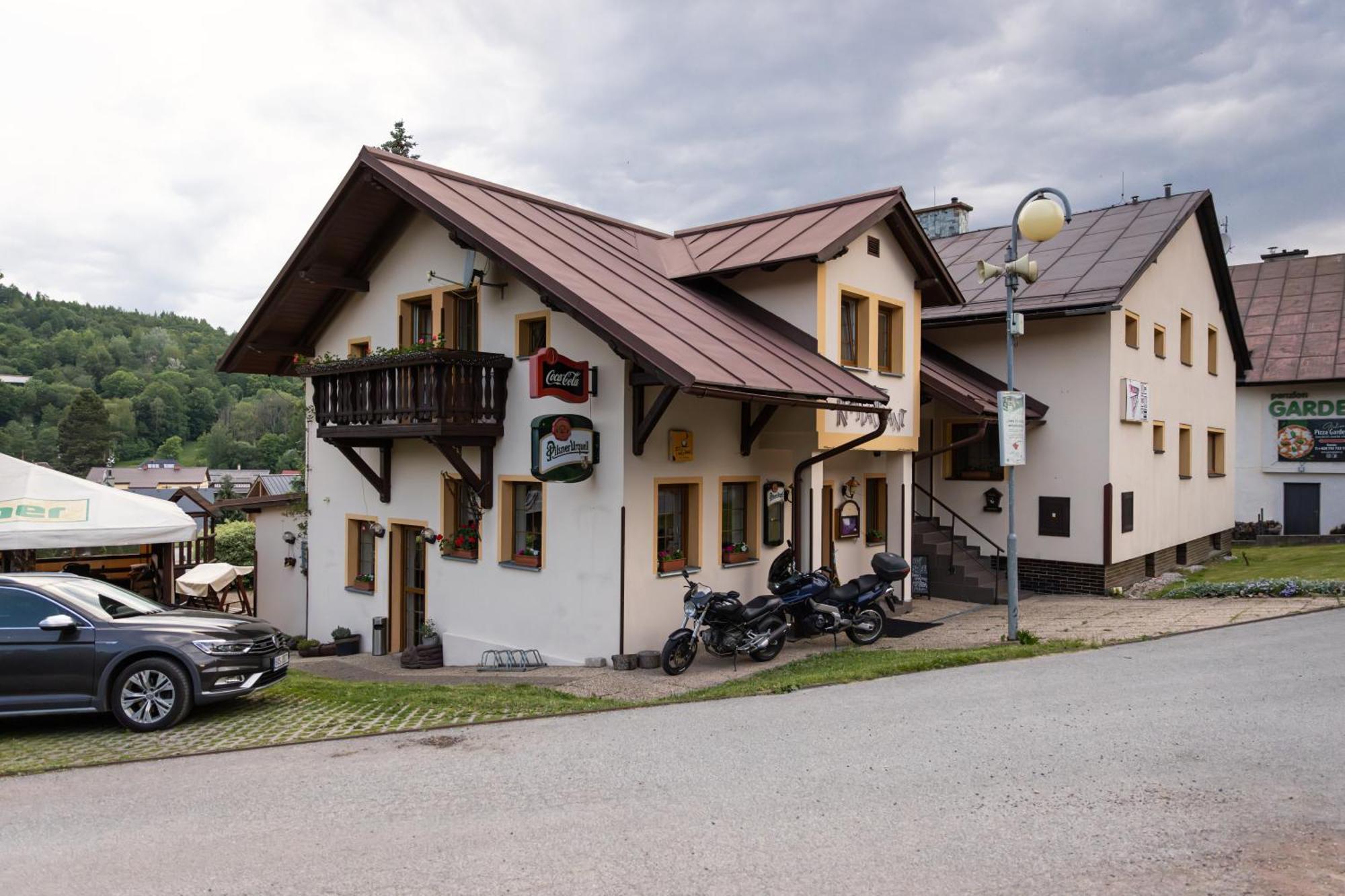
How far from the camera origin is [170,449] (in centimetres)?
9656

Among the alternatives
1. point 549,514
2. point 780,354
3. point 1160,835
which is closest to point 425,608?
point 549,514

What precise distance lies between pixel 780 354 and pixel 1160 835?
8.75m

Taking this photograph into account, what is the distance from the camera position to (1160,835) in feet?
17.0

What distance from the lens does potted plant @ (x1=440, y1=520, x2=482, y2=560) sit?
14.2 meters

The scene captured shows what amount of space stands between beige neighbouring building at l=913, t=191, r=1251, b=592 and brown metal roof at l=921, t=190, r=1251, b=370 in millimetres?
47

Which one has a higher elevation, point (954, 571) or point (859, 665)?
point (954, 571)

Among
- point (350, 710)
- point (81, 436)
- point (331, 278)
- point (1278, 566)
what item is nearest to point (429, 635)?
point (350, 710)

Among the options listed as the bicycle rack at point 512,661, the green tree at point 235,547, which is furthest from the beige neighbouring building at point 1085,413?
the green tree at point 235,547

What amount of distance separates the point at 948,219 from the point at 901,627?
15207 millimetres

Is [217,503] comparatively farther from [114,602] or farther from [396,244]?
[114,602]

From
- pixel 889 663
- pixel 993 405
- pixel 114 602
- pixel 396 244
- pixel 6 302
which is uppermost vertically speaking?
pixel 6 302

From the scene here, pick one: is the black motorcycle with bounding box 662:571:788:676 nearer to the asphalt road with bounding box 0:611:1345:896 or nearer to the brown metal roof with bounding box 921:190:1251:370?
the asphalt road with bounding box 0:611:1345:896

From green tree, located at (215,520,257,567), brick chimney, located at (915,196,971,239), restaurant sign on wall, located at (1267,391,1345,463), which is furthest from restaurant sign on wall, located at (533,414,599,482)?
green tree, located at (215,520,257,567)

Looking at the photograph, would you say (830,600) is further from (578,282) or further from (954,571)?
(954,571)
